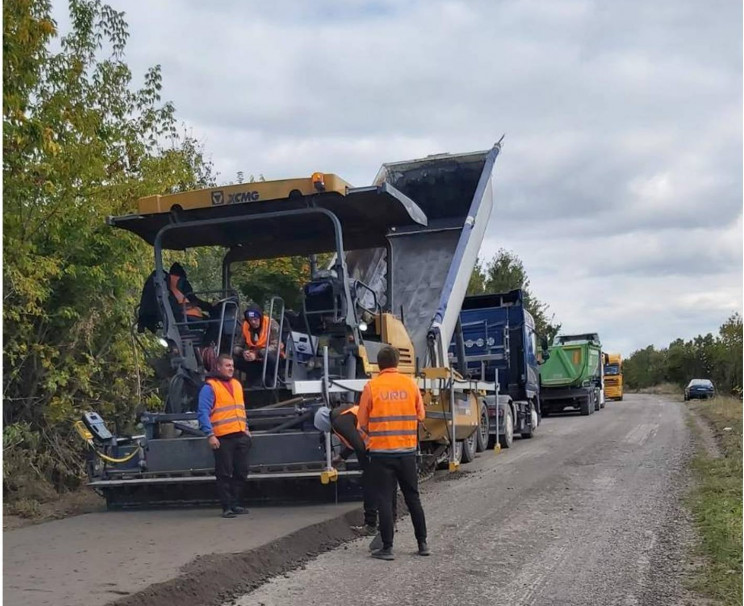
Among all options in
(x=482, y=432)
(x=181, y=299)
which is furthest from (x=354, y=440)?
(x=482, y=432)

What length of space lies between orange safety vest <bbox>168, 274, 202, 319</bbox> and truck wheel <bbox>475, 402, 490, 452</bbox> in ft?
18.8

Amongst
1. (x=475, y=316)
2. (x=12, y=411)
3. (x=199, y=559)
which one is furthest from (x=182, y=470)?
(x=475, y=316)

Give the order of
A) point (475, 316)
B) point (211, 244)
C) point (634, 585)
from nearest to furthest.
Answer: point (634, 585)
point (211, 244)
point (475, 316)

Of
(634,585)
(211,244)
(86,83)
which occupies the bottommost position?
(634,585)

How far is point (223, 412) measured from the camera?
7492 millimetres

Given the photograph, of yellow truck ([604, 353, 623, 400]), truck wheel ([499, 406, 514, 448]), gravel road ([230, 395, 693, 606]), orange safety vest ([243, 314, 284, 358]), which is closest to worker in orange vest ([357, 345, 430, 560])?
gravel road ([230, 395, 693, 606])

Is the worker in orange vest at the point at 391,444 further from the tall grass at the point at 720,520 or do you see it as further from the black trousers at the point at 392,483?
the tall grass at the point at 720,520

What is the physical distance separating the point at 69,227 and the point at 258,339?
259 centimetres

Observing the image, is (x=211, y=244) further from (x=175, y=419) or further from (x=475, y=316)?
(x=475, y=316)

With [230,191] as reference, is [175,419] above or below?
below

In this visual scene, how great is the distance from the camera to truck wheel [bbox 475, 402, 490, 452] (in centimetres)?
1332

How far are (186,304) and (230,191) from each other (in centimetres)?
127

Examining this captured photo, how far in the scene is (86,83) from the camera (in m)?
9.47

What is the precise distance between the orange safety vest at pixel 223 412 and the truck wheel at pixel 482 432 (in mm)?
6137
